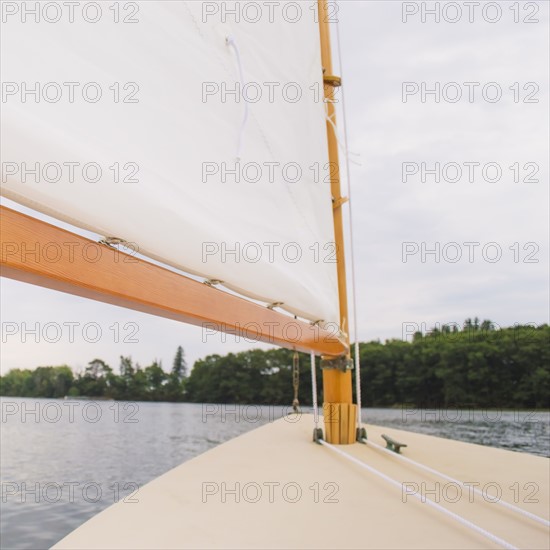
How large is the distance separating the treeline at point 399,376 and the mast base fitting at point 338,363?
667 inches

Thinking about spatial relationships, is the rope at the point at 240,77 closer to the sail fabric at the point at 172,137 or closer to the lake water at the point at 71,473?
the sail fabric at the point at 172,137

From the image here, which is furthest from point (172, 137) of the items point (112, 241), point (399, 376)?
point (399, 376)

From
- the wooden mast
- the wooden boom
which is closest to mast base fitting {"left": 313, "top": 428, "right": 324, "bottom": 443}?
the wooden mast

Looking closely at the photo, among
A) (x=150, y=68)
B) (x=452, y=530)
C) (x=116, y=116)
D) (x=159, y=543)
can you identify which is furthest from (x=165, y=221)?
(x=452, y=530)

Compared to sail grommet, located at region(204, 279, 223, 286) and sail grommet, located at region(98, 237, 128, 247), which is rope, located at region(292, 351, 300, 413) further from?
sail grommet, located at region(98, 237, 128, 247)

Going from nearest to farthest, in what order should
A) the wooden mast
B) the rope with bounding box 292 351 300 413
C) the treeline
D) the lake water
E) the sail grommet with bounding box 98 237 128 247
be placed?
the sail grommet with bounding box 98 237 128 247
the wooden mast
the rope with bounding box 292 351 300 413
the lake water
the treeline

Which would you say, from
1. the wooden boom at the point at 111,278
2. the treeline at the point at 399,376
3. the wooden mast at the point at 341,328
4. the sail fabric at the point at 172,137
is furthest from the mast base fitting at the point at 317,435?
the treeline at the point at 399,376

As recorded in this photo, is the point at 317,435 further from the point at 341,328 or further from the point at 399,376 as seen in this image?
the point at 399,376

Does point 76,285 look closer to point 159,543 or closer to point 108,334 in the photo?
point 108,334

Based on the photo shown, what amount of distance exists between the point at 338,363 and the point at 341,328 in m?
0.28

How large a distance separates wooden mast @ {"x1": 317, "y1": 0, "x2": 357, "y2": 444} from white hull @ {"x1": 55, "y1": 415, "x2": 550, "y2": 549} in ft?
0.83

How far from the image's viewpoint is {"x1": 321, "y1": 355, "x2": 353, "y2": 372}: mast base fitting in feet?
7.65

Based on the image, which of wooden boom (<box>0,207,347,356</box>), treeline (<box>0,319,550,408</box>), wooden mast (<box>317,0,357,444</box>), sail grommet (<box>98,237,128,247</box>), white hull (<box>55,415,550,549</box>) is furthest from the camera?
treeline (<box>0,319,550,408</box>)

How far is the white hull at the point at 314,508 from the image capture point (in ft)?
3.36
